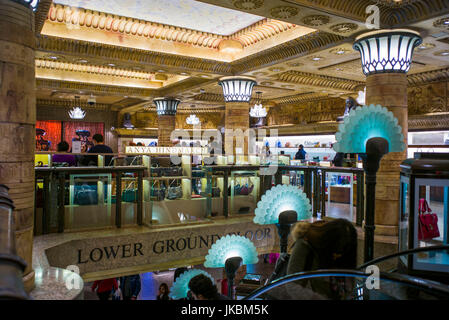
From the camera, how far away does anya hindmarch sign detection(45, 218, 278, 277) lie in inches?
187

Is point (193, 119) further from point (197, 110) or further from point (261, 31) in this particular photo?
point (261, 31)

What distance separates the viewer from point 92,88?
11.6 m

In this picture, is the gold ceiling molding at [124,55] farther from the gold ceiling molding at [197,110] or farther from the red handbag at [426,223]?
the gold ceiling molding at [197,110]

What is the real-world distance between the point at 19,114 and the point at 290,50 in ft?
18.3

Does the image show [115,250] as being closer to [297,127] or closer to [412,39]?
[412,39]

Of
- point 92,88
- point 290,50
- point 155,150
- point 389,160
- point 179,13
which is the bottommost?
point 389,160

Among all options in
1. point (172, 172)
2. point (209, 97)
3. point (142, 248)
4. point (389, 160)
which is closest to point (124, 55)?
A: point (172, 172)

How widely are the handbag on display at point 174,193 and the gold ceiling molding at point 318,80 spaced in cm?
473

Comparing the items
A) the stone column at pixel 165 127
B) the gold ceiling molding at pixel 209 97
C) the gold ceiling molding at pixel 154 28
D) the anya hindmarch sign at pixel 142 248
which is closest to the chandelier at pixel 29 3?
the anya hindmarch sign at pixel 142 248

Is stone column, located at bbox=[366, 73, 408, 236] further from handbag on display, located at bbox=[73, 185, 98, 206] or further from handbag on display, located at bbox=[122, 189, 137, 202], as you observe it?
handbag on display, located at bbox=[73, 185, 98, 206]

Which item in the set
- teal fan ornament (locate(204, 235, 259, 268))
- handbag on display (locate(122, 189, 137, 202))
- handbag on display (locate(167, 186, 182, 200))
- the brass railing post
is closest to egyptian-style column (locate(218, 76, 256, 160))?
handbag on display (locate(167, 186, 182, 200))

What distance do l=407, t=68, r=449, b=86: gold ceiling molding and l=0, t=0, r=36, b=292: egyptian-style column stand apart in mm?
9532

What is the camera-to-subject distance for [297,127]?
47.7 ft
